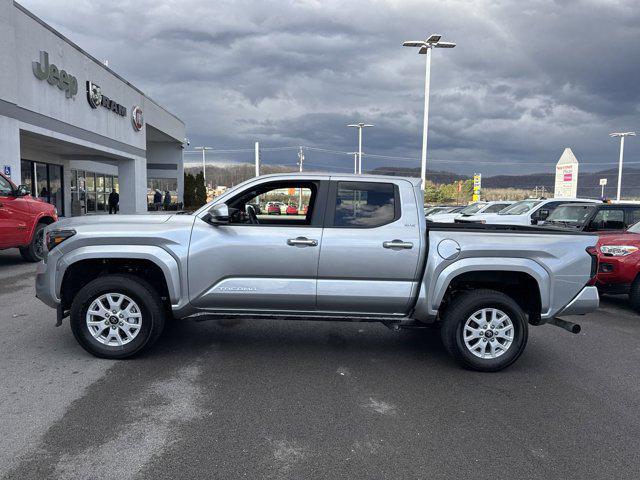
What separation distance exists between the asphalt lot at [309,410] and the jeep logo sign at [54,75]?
46.7ft

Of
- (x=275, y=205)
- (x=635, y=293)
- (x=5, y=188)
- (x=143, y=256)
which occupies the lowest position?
(x=635, y=293)

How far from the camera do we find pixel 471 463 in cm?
324

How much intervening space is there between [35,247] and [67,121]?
1007 cm

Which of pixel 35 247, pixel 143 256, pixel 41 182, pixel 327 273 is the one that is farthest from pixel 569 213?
pixel 41 182

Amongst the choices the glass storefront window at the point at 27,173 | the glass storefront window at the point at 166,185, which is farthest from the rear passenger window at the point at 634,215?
the glass storefront window at the point at 166,185

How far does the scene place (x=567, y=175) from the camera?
3869cm

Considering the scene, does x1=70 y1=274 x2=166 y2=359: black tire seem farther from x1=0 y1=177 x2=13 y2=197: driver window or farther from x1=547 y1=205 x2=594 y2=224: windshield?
x1=547 y1=205 x2=594 y2=224: windshield

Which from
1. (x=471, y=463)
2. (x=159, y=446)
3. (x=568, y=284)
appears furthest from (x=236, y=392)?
(x=568, y=284)

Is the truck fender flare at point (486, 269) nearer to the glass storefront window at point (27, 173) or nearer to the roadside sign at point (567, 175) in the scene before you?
the glass storefront window at point (27, 173)

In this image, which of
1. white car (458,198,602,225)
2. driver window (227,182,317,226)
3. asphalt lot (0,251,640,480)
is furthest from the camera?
white car (458,198,602,225)

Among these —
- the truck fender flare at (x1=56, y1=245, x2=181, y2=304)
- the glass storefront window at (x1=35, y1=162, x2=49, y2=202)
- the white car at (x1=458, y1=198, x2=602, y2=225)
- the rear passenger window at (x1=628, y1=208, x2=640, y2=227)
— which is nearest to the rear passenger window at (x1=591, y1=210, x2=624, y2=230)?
the rear passenger window at (x1=628, y1=208, x2=640, y2=227)

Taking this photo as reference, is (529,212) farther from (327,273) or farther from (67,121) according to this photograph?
(67,121)

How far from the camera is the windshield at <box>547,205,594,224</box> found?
12969 mm

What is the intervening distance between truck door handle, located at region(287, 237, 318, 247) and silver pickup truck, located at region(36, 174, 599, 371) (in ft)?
0.05
